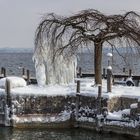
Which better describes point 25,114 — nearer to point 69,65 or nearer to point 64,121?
point 64,121

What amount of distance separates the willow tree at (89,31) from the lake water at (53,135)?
5.96m

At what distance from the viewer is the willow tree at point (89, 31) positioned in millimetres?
31984

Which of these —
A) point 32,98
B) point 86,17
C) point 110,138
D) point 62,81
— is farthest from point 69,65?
point 110,138

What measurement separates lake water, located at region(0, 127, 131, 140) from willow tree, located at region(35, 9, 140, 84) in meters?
5.96

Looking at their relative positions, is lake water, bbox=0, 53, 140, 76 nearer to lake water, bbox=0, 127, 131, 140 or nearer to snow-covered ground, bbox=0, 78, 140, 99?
snow-covered ground, bbox=0, 78, 140, 99

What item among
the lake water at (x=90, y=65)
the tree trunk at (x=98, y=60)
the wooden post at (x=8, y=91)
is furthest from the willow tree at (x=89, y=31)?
the wooden post at (x=8, y=91)

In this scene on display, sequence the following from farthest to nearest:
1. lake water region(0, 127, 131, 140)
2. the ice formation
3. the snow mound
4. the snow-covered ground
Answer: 1. the ice formation
2. the snow mound
3. the snow-covered ground
4. lake water region(0, 127, 131, 140)

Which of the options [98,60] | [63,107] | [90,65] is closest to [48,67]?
[98,60]

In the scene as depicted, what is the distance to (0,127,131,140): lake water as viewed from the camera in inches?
1021

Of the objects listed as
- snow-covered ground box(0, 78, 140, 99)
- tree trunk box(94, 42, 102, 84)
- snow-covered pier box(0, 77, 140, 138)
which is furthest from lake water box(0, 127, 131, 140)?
tree trunk box(94, 42, 102, 84)

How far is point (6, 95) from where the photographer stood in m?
29.1

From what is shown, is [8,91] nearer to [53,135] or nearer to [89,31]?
[53,135]

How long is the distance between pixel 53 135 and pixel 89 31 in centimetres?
847

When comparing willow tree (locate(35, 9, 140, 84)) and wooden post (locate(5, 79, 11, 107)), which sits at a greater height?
willow tree (locate(35, 9, 140, 84))
